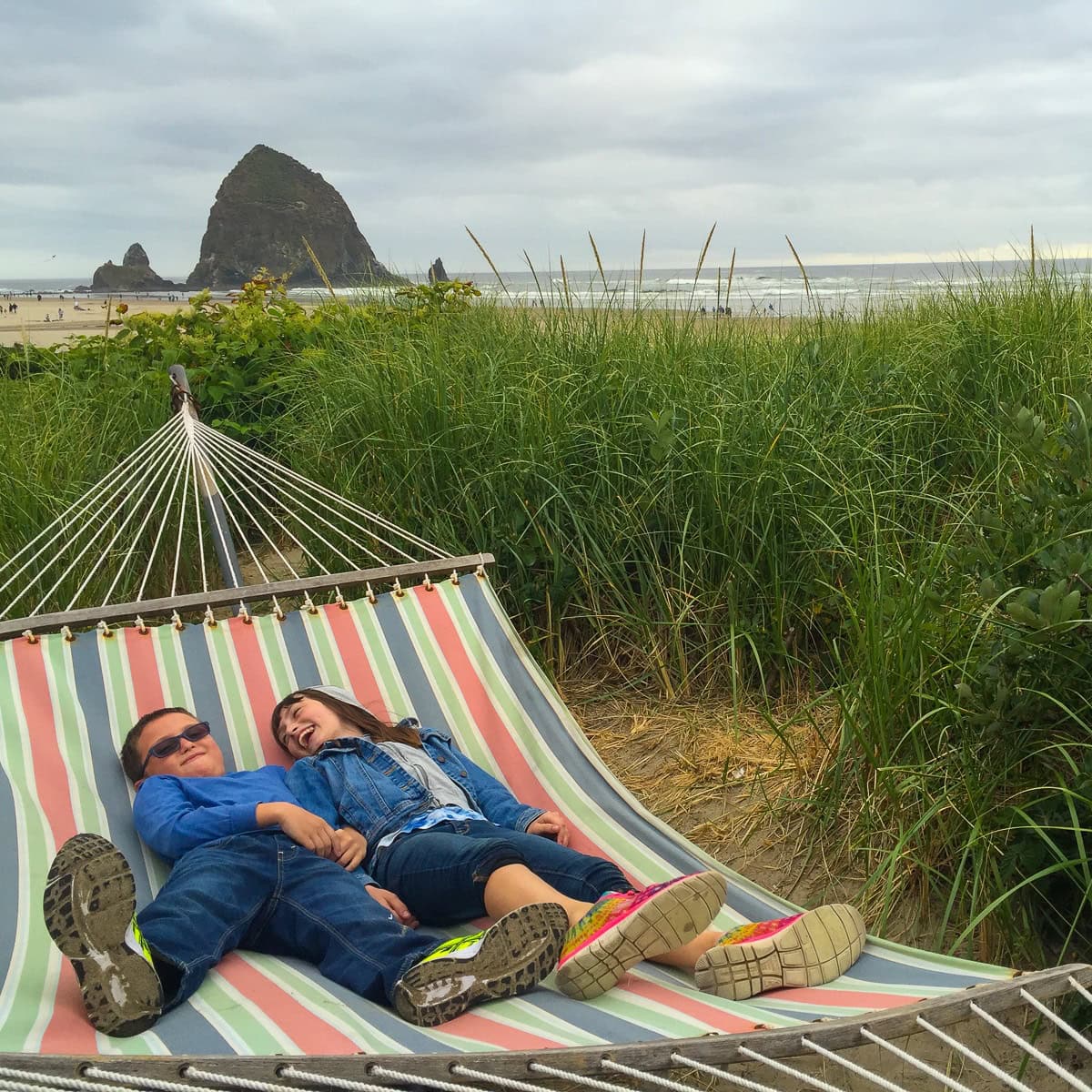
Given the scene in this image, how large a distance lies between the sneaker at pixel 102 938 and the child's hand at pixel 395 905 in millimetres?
509

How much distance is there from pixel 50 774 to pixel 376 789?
644 millimetres

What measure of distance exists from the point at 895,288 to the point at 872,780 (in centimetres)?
415

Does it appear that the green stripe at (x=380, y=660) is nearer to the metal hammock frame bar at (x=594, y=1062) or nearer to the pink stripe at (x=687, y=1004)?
the pink stripe at (x=687, y=1004)

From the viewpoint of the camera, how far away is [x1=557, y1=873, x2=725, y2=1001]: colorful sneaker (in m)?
1.70

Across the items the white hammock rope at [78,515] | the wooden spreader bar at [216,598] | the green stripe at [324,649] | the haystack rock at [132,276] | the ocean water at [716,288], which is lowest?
the green stripe at [324,649]

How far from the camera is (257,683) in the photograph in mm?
2645

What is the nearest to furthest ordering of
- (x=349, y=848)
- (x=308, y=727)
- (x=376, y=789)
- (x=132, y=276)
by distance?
(x=349, y=848) → (x=376, y=789) → (x=308, y=727) → (x=132, y=276)

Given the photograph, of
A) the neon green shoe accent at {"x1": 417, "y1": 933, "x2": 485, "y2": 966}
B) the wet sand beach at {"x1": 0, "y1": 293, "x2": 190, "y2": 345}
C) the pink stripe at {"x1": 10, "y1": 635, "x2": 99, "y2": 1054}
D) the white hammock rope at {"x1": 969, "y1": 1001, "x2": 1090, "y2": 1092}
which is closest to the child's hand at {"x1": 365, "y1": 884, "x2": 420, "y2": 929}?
the neon green shoe accent at {"x1": 417, "y1": 933, "x2": 485, "y2": 966}

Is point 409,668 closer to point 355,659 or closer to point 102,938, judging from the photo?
point 355,659

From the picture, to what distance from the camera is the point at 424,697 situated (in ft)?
8.95

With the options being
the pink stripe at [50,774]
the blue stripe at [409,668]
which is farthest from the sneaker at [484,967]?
the blue stripe at [409,668]

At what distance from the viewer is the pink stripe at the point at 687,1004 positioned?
156 cm

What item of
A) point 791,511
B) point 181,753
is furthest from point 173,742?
point 791,511

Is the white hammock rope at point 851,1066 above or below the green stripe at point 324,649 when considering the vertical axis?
below
